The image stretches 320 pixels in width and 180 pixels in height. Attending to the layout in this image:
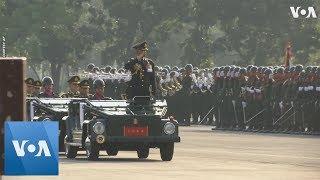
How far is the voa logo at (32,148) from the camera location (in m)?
10.3

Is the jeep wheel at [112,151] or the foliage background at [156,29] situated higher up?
the foliage background at [156,29]

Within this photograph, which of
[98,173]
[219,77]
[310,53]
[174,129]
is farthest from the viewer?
[310,53]

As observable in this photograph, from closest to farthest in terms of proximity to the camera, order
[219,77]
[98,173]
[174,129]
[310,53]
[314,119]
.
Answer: [98,173]
[174,129]
[314,119]
[219,77]
[310,53]

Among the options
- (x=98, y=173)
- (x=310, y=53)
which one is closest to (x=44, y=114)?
(x=98, y=173)

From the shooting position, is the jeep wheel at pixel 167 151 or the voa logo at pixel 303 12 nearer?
the jeep wheel at pixel 167 151

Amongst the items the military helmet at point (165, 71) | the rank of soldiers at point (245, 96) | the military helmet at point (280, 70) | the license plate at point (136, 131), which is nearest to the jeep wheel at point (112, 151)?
the license plate at point (136, 131)

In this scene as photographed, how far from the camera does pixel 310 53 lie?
8612 cm

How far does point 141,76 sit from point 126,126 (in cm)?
105

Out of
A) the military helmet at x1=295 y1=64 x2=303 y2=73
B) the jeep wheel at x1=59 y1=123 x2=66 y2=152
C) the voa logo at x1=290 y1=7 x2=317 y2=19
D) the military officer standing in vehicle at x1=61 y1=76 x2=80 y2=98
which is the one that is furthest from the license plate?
the voa logo at x1=290 y1=7 x2=317 y2=19

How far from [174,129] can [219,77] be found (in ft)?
70.7

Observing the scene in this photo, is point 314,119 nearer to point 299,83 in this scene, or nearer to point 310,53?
point 299,83

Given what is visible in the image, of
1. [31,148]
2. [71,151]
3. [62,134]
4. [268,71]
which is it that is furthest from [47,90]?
Result: [31,148]

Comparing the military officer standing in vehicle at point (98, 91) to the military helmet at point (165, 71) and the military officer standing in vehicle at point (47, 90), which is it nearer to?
the military officer standing in vehicle at point (47, 90)

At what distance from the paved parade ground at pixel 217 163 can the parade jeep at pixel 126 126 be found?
0.90 feet
